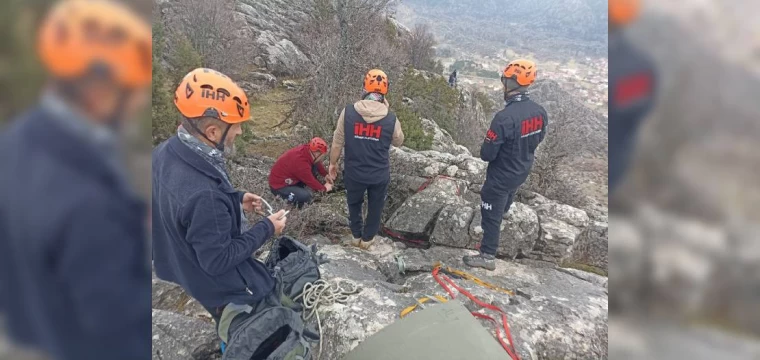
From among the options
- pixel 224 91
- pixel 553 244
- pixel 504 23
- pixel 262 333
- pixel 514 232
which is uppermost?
pixel 504 23

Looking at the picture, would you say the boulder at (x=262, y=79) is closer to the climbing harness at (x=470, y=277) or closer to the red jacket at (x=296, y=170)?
the red jacket at (x=296, y=170)

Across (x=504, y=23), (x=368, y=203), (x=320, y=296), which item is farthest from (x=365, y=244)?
(x=504, y=23)

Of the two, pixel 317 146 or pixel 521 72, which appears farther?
pixel 317 146

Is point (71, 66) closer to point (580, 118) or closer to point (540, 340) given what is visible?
point (540, 340)

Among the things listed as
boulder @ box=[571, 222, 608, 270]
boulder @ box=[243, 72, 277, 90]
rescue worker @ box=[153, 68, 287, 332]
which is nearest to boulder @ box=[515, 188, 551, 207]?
boulder @ box=[571, 222, 608, 270]

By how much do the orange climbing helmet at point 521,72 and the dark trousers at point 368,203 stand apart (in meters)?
1.93

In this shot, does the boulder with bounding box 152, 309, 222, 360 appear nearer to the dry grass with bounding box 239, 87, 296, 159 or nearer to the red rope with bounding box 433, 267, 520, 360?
the red rope with bounding box 433, 267, 520, 360

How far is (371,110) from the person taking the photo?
4.83 m

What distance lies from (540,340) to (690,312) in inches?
114

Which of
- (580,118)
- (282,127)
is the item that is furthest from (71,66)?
(580,118)

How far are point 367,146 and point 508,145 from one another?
161 cm

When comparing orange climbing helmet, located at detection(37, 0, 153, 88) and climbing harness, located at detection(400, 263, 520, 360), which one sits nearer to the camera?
orange climbing helmet, located at detection(37, 0, 153, 88)

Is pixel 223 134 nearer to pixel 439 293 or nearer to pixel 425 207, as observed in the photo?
pixel 439 293

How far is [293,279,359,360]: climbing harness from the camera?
3219 mm
